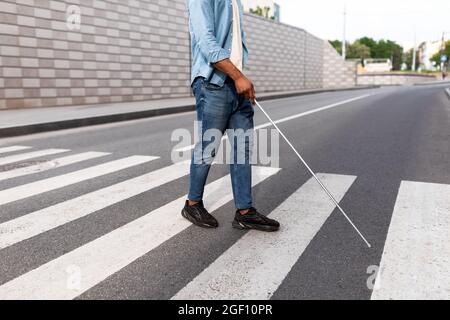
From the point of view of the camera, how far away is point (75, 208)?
3.59 m

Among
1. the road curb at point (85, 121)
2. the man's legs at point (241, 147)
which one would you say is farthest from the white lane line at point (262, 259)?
the road curb at point (85, 121)

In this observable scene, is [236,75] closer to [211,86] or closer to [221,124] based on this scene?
[211,86]

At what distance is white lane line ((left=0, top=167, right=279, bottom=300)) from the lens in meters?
2.21

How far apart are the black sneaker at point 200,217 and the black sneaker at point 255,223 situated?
187 mm

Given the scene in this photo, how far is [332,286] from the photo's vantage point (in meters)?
2.26

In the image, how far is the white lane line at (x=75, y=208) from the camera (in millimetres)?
3051

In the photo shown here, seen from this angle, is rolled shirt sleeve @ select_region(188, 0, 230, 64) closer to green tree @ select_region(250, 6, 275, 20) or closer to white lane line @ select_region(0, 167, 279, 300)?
white lane line @ select_region(0, 167, 279, 300)

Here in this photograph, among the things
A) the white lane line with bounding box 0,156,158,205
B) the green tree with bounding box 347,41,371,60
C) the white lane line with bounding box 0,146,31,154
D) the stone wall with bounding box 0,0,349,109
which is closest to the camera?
the white lane line with bounding box 0,156,158,205

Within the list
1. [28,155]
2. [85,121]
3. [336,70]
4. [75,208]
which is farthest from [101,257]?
[336,70]

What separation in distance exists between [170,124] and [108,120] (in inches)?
65.2

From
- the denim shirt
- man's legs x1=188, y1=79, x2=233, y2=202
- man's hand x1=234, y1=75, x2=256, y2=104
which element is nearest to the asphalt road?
man's legs x1=188, y1=79, x2=233, y2=202

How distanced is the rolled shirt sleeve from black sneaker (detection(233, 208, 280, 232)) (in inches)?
44.9
